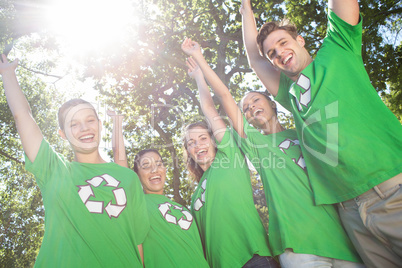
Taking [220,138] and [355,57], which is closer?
[355,57]

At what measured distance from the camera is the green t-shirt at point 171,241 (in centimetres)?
270

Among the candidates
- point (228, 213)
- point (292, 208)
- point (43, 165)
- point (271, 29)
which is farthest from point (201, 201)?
point (271, 29)

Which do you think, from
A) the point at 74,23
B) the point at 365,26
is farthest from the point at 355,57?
the point at 74,23

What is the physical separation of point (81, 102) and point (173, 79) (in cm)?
723

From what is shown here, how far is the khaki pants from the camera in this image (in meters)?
1.97

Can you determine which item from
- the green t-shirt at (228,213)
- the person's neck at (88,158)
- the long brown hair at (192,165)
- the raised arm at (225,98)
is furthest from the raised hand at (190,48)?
the person's neck at (88,158)

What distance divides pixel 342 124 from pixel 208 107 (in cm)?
163

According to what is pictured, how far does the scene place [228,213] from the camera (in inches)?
113

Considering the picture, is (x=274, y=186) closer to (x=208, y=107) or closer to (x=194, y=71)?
(x=208, y=107)

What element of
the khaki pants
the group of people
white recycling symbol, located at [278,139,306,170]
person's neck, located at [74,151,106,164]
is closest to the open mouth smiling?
the group of people

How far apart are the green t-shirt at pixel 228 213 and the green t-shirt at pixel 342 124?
2.36 ft

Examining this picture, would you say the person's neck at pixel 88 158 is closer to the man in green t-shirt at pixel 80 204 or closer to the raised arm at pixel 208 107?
the man in green t-shirt at pixel 80 204

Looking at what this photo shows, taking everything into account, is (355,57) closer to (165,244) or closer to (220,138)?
(220,138)

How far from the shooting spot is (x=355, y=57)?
247cm
